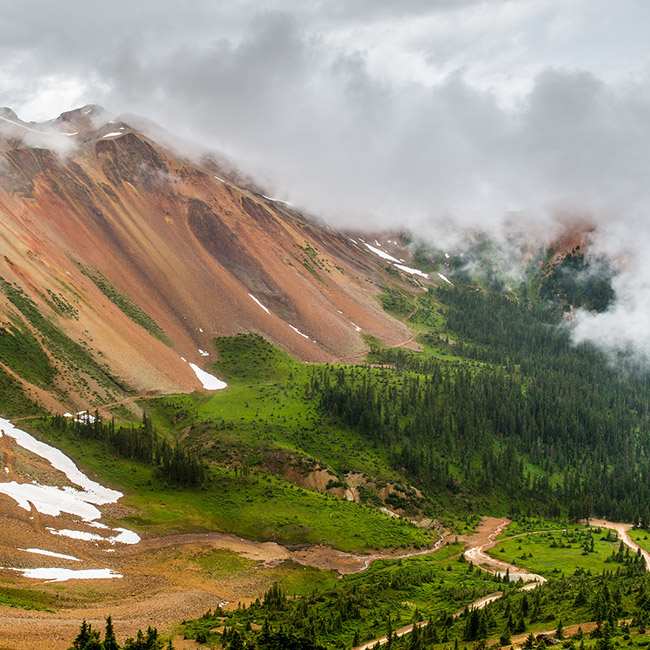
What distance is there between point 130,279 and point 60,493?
85.9 metres

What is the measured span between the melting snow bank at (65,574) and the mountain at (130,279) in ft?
149

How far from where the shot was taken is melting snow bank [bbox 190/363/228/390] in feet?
423

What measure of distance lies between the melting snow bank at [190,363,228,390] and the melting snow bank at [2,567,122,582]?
2882 inches

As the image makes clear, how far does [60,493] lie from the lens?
7050 cm

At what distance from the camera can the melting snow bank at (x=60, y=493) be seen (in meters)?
65.0

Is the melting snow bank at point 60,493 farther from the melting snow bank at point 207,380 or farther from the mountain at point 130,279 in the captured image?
the melting snow bank at point 207,380

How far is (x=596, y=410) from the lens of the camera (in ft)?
542

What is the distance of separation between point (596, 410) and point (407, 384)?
58.6 m

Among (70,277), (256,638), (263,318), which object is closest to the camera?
(256,638)

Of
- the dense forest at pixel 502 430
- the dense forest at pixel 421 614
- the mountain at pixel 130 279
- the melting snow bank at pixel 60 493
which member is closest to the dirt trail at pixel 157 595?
the dense forest at pixel 421 614

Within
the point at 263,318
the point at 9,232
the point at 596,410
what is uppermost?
the point at 9,232

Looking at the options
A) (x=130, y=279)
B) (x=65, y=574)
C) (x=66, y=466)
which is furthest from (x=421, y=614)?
(x=130, y=279)

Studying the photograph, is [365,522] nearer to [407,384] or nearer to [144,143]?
[407,384]

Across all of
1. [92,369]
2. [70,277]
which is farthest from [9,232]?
[92,369]
